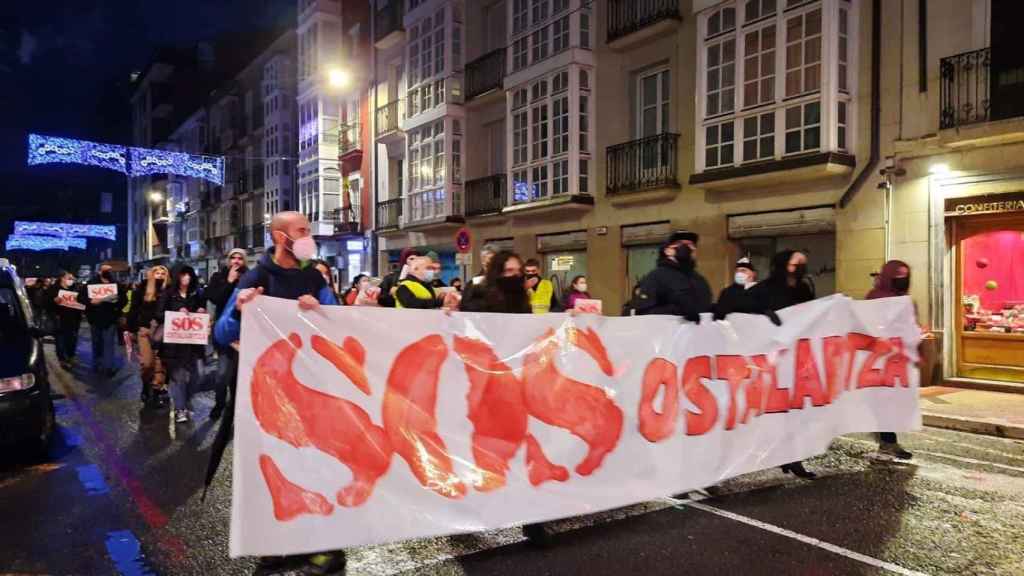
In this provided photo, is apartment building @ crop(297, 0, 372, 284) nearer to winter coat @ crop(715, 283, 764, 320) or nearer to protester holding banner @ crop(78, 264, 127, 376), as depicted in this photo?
protester holding banner @ crop(78, 264, 127, 376)

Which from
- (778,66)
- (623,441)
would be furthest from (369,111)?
(623,441)

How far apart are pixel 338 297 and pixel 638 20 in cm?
1229

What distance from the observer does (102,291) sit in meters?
12.3

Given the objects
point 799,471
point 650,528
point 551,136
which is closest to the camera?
point 650,528

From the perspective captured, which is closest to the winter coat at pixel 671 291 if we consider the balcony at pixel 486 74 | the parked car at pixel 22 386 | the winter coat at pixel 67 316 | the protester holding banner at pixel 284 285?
the protester holding banner at pixel 284 285

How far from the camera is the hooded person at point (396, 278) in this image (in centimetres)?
604

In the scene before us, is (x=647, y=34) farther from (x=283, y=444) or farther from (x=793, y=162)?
(x=283, y=444)

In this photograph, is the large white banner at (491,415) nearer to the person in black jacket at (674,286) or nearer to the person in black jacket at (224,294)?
the person in black jacket at (674,286)

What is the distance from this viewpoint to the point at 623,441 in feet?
15.4

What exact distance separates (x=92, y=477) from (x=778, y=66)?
12822 mm

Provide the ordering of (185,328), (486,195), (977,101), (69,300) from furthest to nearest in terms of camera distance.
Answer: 1. (486,195)
2. (69,300)
3. (977,101)
4. (185,328)

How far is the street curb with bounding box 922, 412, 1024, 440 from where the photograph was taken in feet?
26.5

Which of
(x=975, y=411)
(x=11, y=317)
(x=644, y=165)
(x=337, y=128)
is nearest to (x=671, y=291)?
(x=975, y=411)

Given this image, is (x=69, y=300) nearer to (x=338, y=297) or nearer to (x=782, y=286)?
(x=338, y=297)
